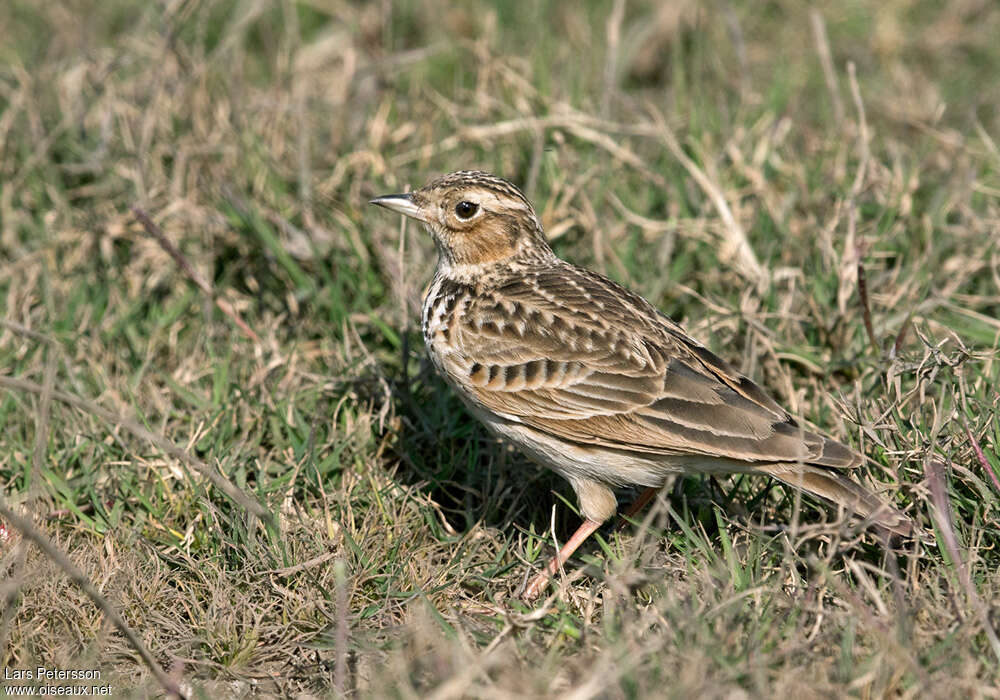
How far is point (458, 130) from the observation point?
757cm

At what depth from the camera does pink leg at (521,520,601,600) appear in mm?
4977

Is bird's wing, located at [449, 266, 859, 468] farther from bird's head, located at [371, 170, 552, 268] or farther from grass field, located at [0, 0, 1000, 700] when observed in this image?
grass field, located at [0, 0, 1000, 700]

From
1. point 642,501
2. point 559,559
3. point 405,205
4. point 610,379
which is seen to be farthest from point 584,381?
point 405,205

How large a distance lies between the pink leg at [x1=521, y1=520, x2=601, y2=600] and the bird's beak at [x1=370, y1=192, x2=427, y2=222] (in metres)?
1.64

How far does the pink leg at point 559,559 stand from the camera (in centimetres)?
498

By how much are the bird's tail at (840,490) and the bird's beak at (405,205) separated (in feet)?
6.60

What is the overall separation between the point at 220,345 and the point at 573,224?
83.1 inches

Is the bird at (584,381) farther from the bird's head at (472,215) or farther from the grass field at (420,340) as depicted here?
the grass field at (420,340)

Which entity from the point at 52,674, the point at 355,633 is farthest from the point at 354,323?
the point at 52,674

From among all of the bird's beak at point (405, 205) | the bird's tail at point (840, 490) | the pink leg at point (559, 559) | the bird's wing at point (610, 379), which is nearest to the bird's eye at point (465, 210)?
the bird's beak at point (405, 205)

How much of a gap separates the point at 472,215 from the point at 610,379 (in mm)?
Result: 1136

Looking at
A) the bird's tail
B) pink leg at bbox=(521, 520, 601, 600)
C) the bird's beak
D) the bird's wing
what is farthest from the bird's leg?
the bird's beak

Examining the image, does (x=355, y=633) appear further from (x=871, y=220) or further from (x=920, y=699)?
(x=871, y=220)

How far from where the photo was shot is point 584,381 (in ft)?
16.7
